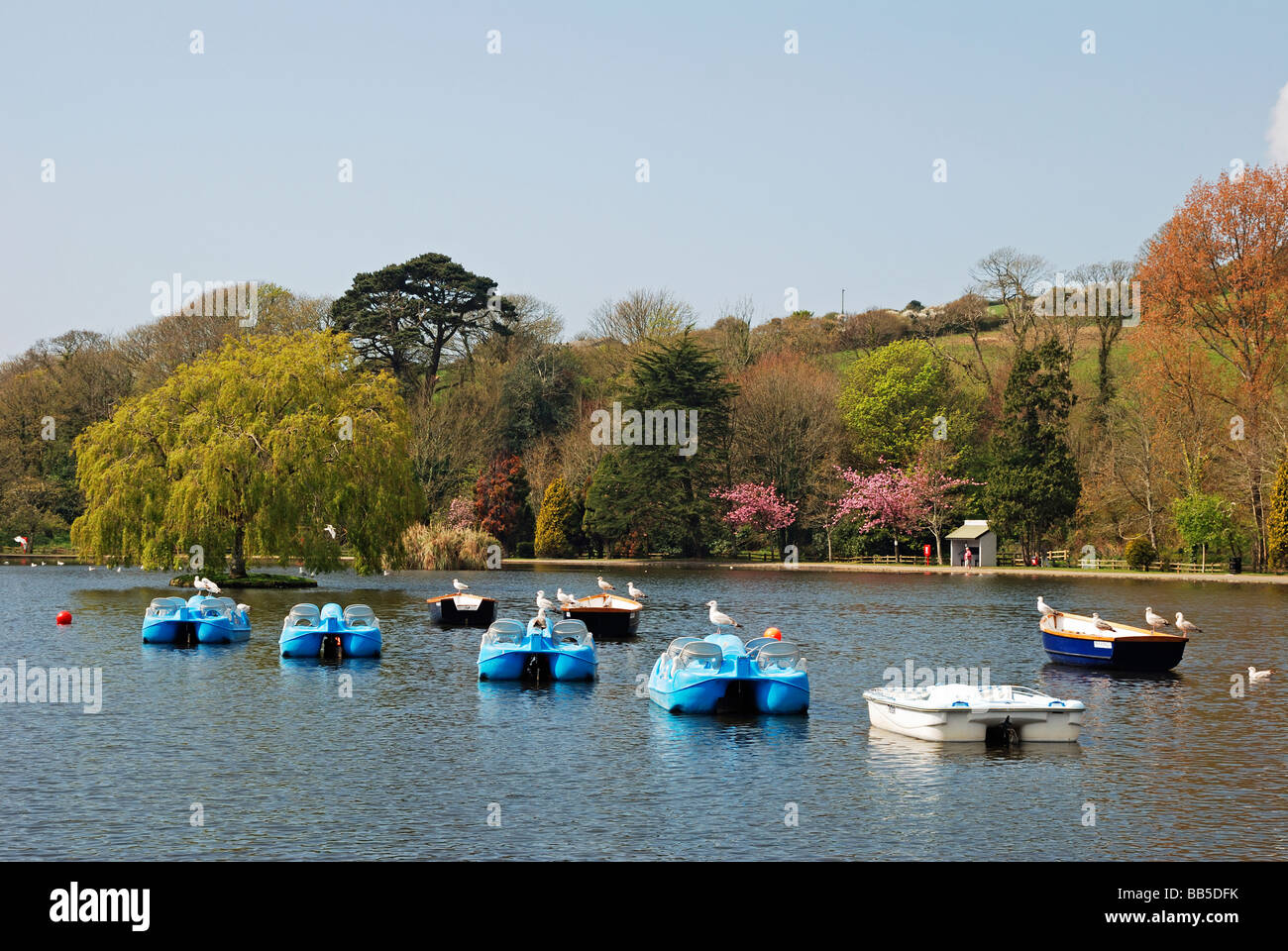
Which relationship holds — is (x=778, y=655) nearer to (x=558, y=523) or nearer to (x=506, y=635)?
(x=506, y=635)

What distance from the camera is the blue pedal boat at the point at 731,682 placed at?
91.9 ft

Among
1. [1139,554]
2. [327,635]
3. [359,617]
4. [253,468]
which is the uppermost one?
[253,468]

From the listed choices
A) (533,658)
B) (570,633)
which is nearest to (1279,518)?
(570,633)

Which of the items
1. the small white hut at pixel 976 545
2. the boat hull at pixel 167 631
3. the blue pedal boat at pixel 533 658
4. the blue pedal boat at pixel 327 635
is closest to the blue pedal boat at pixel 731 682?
the blue pedal boat at pixel 533 658

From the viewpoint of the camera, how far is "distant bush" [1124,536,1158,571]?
3081 inches

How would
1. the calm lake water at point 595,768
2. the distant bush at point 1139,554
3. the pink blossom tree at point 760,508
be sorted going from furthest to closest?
the pink blossom tree at point 760,508
the distant bush at point 1139,554
the calm lake water at point 595,768

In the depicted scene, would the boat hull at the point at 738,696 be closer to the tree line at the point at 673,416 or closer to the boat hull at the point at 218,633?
the boat hull at the point at 218,633

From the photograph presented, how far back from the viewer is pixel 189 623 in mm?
42250

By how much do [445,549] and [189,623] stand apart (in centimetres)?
4888

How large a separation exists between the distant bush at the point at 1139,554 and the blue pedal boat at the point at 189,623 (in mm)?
56521

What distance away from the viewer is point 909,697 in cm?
2588

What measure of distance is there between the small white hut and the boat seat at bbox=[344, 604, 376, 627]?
187 ft
